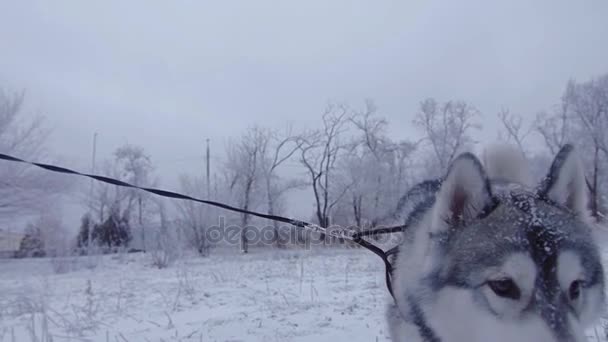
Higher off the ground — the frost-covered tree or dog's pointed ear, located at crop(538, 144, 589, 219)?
the frost-covered tree

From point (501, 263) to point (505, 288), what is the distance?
0.34 feet

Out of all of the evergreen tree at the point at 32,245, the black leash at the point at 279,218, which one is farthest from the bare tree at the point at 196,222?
the black leash at the point at 279,218

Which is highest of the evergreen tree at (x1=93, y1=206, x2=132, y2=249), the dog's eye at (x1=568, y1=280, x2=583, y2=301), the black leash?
the evergreen tree at (x1=93, y1=206, x2=132, y2=249)

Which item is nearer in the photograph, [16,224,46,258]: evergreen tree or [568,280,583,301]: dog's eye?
[568,280,583,301]: dog's eye

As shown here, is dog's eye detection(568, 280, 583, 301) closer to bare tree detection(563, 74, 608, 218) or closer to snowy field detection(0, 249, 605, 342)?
snowy field detection(0, 249, 605, 342)

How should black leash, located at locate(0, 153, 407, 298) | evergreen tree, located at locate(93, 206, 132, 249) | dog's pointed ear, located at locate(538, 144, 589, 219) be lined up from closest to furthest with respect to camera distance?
dog's pointed ear, located at locate(538, 144, 589, 219), black leash, located at locate(0, 153, 407, 298), evergreen tree, located at locate(93, 206, 132, 249)

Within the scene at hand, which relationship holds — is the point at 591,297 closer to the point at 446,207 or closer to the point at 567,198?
the point at 567,198

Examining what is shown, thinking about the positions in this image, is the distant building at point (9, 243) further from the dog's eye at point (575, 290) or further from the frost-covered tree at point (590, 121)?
the frost-covered tree at point (590, 121)

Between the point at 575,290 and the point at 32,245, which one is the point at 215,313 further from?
the point at 32,245

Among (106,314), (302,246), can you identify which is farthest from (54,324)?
(302,246)

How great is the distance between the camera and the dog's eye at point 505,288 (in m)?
1.64

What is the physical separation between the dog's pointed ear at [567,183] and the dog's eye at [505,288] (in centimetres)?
61

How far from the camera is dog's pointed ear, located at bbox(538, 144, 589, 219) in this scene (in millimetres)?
1940

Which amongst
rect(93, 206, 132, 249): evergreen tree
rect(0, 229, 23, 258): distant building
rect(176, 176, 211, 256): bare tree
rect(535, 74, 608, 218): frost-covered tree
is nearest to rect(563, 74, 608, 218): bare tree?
rect(535, 74, 608, 218): frost-covered tree
